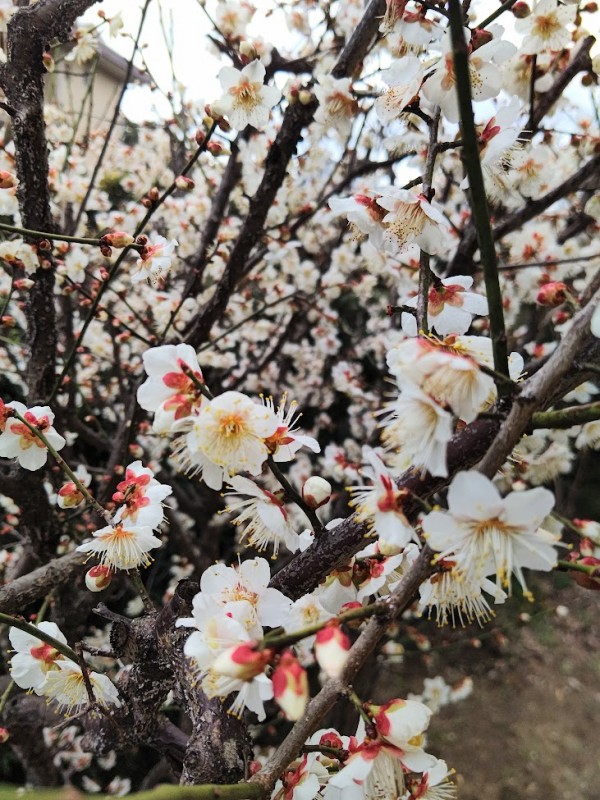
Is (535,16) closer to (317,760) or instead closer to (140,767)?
(317,760)

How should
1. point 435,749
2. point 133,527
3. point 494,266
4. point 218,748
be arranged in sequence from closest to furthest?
point 494,266
point 218,748
point 133,527
point 435,749

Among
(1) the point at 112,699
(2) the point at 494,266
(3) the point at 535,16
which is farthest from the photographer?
(3) the point at 535,16

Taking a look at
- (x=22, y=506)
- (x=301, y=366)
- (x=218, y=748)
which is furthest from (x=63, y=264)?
(x=301, y=366)

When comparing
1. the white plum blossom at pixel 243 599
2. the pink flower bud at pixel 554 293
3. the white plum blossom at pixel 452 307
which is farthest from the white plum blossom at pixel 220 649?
the pink flower bud at pixel 554 293

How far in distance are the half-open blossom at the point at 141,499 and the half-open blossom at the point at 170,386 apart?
278mm

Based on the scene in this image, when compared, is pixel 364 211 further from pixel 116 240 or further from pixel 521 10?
pixel 521 10

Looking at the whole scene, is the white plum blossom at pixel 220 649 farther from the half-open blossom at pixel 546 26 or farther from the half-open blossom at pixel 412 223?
the half-open blossom at pixel 546 26

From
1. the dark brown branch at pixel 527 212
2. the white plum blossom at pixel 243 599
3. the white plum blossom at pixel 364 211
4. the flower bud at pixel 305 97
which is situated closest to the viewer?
the white plum blossom at pixel 243 599

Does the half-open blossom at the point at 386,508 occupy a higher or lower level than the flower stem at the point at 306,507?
higher

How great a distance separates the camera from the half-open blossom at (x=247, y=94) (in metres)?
1.50

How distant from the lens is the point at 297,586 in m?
0.88

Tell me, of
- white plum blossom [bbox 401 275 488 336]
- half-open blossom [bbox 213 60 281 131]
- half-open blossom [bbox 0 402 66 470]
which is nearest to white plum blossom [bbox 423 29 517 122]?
white plum blossom [bbox 401 275 488 336]

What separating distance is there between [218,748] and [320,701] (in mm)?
224

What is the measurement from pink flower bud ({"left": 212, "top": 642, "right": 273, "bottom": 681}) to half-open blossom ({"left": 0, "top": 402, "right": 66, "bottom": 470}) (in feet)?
2.51
